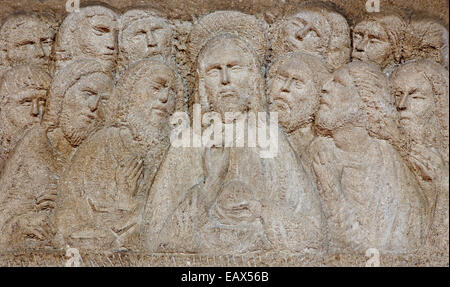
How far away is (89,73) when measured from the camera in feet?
18.9

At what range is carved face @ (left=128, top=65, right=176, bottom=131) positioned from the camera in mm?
5691

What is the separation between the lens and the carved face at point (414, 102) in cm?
561

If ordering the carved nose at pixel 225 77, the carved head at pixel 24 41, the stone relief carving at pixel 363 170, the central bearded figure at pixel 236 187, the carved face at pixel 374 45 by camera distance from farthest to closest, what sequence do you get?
the carved head at pixel 24 41 → the carved face at pixel 374 45 → the carved nose at pixel 225 77 → the stone relief carving at pixel 363 170 → the central bearded figure at pixel 236 187

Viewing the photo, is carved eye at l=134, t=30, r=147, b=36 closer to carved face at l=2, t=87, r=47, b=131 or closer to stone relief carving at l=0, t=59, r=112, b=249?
stone relief carving at l=0, t=59, r=112, b=249

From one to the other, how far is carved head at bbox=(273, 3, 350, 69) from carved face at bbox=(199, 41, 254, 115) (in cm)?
35

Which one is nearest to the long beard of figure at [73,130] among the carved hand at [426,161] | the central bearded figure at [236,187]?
the central bearded figure at [236,187]

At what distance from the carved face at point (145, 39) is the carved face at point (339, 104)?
120 centimetres

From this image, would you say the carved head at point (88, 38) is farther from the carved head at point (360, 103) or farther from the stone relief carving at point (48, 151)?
the carved head at point (360, 103)

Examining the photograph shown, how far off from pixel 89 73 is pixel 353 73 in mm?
1851

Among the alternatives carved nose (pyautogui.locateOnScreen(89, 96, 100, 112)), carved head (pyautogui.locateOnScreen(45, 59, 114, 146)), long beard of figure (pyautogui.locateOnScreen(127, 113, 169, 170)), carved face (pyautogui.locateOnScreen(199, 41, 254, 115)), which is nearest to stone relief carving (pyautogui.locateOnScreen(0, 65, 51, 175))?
carved head (pyautogui.locateOnScreen(45, 59, 114, 146))

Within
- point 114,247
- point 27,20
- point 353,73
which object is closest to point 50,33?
point 27,20

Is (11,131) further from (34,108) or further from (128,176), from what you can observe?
(128,176)

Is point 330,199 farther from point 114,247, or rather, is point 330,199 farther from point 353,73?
point 114,247

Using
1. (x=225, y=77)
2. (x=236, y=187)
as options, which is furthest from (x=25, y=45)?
(x=236, y=187)
